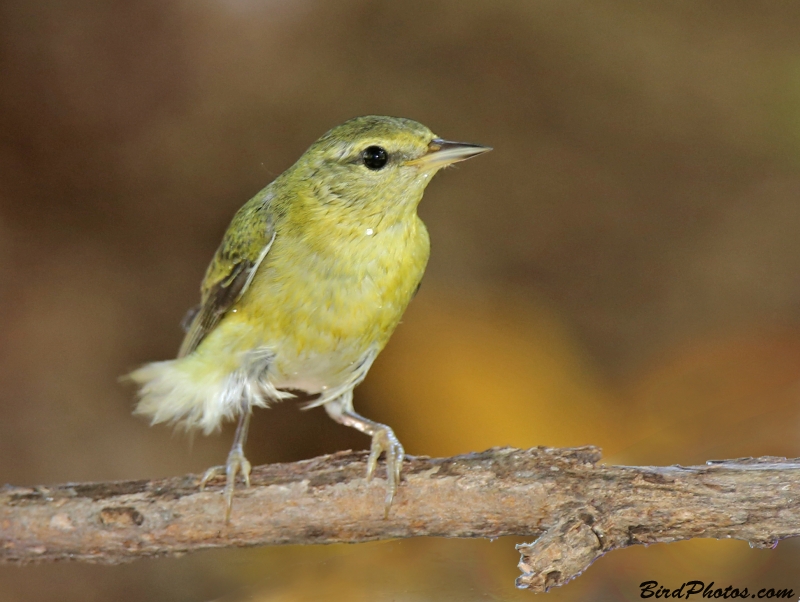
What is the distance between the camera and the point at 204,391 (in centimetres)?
157

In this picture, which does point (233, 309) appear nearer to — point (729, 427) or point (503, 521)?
point (503, 521)

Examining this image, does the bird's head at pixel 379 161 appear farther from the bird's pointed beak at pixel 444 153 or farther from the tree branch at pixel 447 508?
the tree branch at pixel 447 508

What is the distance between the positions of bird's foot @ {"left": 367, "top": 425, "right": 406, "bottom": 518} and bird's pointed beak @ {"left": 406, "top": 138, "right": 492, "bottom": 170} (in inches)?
20.8

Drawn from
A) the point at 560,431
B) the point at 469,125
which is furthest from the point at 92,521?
the point at 469,125

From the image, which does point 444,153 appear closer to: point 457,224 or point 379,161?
point 379,161

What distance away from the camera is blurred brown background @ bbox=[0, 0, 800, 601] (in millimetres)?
1903

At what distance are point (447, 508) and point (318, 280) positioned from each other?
1.61 ft

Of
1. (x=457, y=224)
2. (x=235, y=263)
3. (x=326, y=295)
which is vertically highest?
(x=457, y=224)

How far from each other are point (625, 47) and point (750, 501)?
1436 mm

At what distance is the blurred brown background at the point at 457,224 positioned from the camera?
1.90m

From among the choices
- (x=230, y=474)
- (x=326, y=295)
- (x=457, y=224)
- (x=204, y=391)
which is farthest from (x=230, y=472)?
(x=457, y=224)

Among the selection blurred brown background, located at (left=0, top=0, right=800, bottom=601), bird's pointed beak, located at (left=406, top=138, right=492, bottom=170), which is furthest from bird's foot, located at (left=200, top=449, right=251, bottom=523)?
bird's pointed beak, located at (left=406, top=138, right=492, bottom=170)

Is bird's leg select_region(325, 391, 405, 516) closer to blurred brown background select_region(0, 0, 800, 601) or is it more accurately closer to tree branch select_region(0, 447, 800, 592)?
tree branch select_region(0, 447, 800, 592)

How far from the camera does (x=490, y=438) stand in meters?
2.14
